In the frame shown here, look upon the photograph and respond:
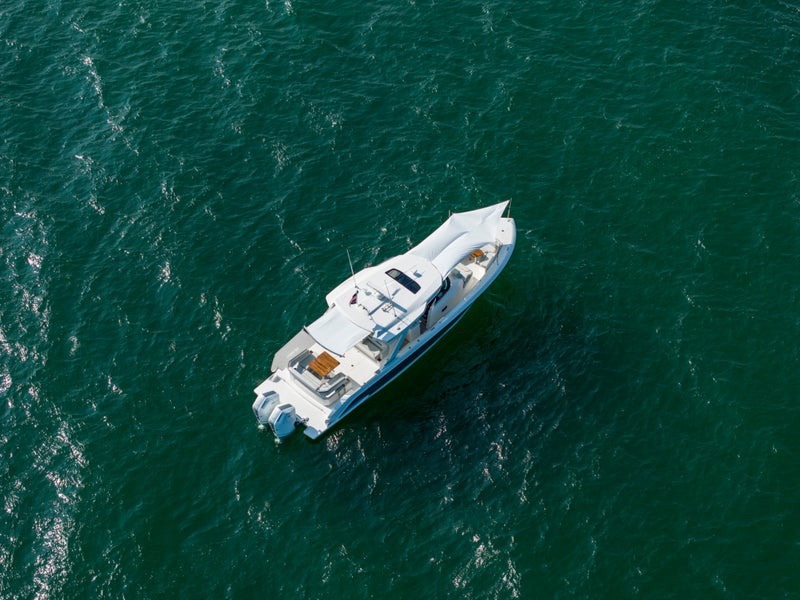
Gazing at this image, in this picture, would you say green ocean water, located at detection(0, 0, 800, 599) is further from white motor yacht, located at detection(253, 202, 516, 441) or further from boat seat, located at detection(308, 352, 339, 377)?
boat seat, located at detection(308, 352, 339, 377)

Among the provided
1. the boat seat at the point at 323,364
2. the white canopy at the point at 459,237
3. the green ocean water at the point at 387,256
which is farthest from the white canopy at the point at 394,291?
the green ocean water at the point at 387,256

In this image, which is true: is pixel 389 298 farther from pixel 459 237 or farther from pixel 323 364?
pixel 459 237

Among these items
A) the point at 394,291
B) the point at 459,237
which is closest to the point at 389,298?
the point at 394,291

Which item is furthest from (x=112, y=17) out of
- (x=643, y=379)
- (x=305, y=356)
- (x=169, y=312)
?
(x=643, y=379)

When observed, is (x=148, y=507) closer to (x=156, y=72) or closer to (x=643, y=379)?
(x=643, y=379)

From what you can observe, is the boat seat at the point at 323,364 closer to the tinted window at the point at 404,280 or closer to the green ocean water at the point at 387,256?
the green ocean water at the point at 387,256

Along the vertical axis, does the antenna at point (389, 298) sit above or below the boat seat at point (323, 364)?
above
